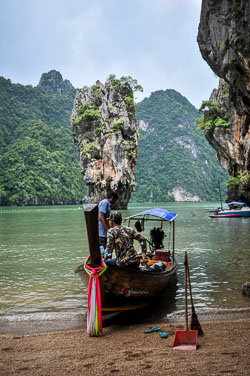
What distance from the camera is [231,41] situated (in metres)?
15.5

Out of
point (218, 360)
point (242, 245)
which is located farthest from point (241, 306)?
point (242, 245)

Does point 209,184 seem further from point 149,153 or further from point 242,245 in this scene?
point 242,245

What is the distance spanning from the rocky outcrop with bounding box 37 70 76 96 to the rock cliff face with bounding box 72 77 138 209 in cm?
12251

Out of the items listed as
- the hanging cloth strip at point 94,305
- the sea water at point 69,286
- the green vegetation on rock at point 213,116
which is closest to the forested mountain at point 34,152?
the green vegetation on rock at point 213,116

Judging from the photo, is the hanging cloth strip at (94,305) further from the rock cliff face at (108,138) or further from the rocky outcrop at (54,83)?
the rocky outcrop at (54,83)

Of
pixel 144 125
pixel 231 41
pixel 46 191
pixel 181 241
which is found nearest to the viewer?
pixel 231 41

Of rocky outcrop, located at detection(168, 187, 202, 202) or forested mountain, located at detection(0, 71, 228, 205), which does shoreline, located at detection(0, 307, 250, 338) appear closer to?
forested mountain, located at detection(0, 71, 228, 205)

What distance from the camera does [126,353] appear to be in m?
4.14

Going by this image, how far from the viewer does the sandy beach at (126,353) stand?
3.53 metres

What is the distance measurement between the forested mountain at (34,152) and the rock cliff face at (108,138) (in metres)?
29.9

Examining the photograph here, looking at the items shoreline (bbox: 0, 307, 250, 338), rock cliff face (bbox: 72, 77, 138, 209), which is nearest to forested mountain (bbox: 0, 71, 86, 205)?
rock cliff face (bbox: 72, 77, 138, 209)

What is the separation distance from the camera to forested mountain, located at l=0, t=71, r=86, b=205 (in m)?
81.4

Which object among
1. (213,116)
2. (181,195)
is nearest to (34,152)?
(213,116)

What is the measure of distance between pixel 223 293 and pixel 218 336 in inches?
111
